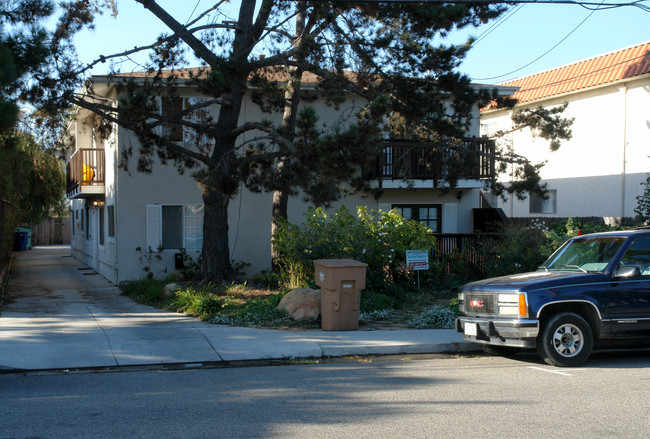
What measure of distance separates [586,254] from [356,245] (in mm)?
5978

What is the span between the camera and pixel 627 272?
867 centimetres

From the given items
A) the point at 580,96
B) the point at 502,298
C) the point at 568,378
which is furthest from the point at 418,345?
the point at 580,96

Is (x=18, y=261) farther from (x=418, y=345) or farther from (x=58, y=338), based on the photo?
(x=418, y=345)

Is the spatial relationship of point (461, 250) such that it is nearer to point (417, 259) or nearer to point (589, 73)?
point (417, 259)

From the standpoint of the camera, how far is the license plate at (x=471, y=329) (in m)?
9.15

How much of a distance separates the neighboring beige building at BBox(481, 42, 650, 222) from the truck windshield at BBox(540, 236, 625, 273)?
10543 millimetres

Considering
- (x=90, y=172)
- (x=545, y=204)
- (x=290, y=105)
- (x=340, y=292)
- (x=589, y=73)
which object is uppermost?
(x=589, y=73)

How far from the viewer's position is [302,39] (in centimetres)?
1428

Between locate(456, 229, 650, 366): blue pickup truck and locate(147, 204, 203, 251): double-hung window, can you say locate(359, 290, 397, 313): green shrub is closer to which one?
locate(456, 229, 650, 366): blue pickup truck

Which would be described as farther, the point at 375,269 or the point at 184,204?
the point at 184,204

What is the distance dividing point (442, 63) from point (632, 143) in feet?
33.8

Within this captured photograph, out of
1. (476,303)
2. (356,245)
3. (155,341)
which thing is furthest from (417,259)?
(155,341)

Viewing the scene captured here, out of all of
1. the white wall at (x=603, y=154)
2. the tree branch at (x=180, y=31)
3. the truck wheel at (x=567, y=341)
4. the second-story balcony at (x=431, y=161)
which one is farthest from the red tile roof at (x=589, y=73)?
the truck wheel at (x=567, y=341)

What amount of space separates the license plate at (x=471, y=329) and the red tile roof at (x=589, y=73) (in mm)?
13193
